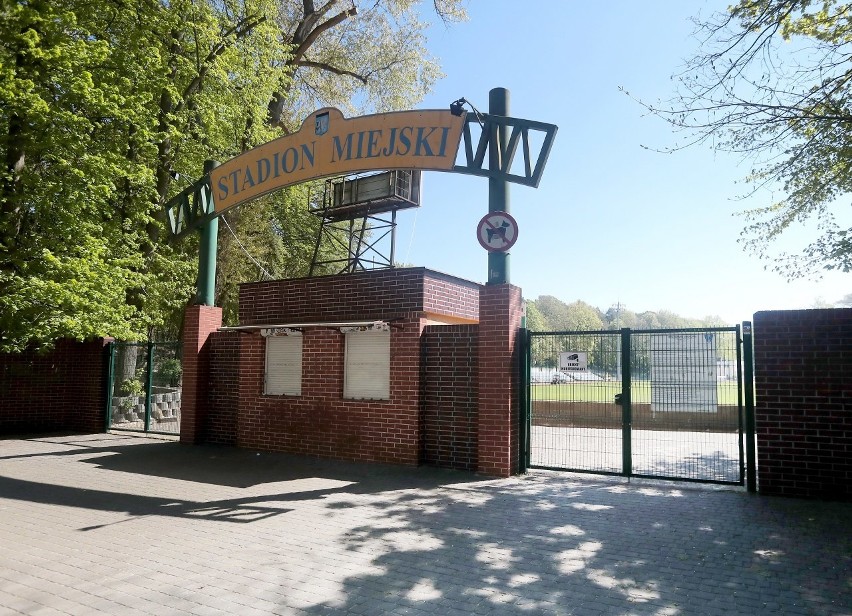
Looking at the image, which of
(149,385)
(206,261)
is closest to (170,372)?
(149,385)

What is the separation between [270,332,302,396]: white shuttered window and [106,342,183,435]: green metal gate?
13.2 feet

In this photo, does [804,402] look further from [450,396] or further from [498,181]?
[498,181]

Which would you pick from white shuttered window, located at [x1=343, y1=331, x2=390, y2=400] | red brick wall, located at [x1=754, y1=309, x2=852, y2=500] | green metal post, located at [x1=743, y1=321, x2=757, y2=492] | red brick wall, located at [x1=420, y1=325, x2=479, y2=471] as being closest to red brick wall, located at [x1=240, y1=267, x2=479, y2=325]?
white shuttered window, located at [x1=343, y1=331, x2=390, y2=400]

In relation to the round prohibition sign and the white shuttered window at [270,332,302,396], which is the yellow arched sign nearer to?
the round prohibition sign

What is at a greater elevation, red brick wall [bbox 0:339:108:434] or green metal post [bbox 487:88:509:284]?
green metal post [bbox 487:88:509:284]

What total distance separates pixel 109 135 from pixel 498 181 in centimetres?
1128

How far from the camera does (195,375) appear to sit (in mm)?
12281

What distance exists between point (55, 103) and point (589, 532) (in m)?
14.8

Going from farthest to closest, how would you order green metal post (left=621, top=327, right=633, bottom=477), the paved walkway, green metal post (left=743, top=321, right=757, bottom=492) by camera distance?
green metal post (left=621, top=327, right=633, bottom=477) < green metal post (left=743, top=321, right=757, bottom=492) < the paved walkway

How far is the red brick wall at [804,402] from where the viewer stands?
7129 millimetres

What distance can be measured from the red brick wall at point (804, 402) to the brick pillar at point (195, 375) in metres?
10.5

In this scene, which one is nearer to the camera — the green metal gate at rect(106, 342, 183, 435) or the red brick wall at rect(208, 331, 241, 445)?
the red brick wall at rect(208, 331, 241, 445)

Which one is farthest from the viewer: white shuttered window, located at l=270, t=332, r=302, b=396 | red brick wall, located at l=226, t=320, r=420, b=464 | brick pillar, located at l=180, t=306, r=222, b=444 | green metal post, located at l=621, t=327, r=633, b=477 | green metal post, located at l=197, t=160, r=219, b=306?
green metal post, located at l=197, t=160, r=219, b=306

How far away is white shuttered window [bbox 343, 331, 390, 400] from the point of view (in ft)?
32.3
